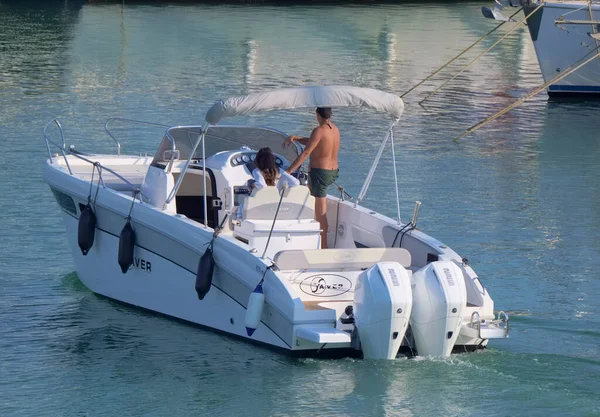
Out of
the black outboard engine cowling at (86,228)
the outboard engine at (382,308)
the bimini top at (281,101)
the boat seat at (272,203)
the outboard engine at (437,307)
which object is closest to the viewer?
the outboard engine at (382,308)

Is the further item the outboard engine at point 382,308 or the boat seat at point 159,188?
the boat seat at point 159,188

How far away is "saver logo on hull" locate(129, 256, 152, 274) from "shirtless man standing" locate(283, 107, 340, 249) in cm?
163

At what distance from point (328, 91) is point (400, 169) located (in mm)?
9374

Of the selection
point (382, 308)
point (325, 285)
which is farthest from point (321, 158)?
point (382, 308)

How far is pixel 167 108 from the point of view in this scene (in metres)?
25.0

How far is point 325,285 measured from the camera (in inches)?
397

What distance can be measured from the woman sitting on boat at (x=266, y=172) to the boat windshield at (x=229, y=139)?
1.52 m

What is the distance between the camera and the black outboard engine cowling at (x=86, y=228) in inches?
468

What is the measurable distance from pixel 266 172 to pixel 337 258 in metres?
1.20

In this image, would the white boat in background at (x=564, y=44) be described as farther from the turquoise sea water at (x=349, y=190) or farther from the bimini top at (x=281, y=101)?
the bimini top at (x=281, y=101)

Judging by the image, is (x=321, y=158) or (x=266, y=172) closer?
(x=266, y=172)

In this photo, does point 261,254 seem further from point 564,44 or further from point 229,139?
point 564,44

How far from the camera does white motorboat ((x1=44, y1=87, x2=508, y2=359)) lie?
939 centimetres

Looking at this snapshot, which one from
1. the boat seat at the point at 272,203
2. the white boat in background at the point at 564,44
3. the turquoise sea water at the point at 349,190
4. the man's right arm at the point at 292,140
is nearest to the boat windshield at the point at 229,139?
the man's right arm at the point at 292,140
